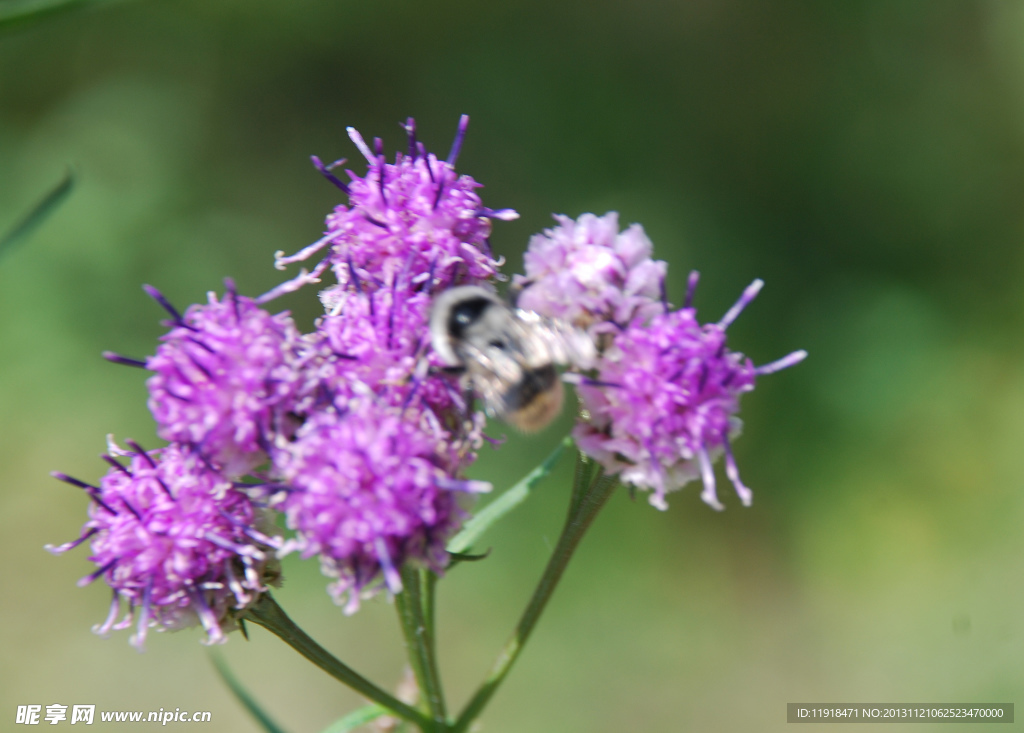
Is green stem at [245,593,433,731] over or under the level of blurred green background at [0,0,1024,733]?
under

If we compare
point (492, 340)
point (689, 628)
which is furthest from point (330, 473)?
point (689, 628)

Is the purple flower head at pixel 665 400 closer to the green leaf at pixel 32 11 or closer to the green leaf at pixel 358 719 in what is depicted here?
the green leaf at pixel 358 719

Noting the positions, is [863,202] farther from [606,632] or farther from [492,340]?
[492,340]

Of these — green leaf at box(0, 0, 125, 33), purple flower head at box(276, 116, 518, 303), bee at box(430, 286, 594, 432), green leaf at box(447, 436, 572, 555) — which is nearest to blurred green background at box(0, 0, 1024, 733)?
green leaf at box(447, 436, 572, 555)

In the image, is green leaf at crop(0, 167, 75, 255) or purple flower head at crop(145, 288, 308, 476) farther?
purple flower head at crop(145, 288, 308, 476)

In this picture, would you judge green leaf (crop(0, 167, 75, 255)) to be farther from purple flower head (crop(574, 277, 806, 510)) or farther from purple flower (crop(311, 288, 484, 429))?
purple flower head (crop(574, 277, 806, 510))

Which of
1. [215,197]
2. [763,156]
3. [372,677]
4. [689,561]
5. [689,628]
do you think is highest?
[763,156]

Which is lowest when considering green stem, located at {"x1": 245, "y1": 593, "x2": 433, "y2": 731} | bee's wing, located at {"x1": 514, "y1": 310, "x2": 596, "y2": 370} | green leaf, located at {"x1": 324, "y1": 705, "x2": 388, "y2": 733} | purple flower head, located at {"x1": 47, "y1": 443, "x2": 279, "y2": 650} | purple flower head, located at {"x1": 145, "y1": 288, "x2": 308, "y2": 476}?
green leaf, located at {"x1": 324, "y1": 705, "x2": 388, "y2": 733}
